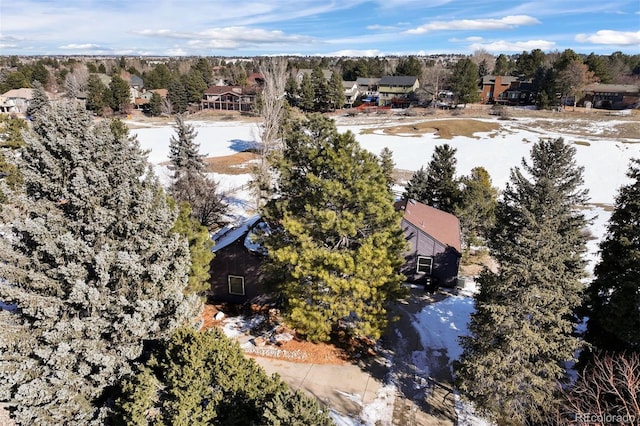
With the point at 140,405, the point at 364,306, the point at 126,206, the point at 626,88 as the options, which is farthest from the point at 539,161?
the point at 626,88

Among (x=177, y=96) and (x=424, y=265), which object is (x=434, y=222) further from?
(x=177, y=96)

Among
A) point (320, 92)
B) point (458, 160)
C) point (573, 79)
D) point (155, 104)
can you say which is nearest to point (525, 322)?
point (458, 160)

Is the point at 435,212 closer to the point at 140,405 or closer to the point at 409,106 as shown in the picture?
the point at 140,405

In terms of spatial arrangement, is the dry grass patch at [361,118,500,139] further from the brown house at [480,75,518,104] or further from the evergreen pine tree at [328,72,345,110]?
the brown house at [480,75,518,104]

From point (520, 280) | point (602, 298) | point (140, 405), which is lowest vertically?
point (140, 405)

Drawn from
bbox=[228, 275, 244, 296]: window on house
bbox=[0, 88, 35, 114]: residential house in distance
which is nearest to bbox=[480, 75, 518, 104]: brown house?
bbox=[228, 275, 244, 296]: window on house
